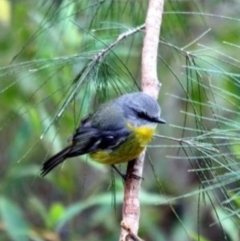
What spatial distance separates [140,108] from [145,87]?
0.50ft

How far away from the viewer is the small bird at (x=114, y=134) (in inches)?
109

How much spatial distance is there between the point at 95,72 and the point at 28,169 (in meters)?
1.43

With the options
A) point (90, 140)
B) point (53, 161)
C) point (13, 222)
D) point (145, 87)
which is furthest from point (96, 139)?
point (13, 222)

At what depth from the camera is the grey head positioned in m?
2.58

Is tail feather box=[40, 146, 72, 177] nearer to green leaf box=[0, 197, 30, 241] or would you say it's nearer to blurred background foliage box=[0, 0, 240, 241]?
blurred background foliage box=[0, 0, 240, 241]

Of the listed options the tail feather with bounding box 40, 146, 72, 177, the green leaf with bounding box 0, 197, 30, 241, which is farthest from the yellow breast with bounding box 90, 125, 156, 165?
the green leaf with bounding box 0, 197, 30, 241

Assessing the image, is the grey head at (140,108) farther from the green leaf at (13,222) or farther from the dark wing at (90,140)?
the green leaf at (13,222)

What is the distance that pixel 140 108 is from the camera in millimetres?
2686

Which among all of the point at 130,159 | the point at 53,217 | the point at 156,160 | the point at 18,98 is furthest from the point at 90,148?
the point at 156,160

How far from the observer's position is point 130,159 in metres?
2.72

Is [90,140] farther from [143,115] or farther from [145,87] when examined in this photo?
[145,87]

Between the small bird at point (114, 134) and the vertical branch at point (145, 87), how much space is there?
0.12 metres

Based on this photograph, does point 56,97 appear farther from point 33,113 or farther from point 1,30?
point 1,30

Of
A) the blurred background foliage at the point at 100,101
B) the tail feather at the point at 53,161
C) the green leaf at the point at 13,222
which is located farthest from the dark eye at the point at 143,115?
the green leaf at the point at 13,222
